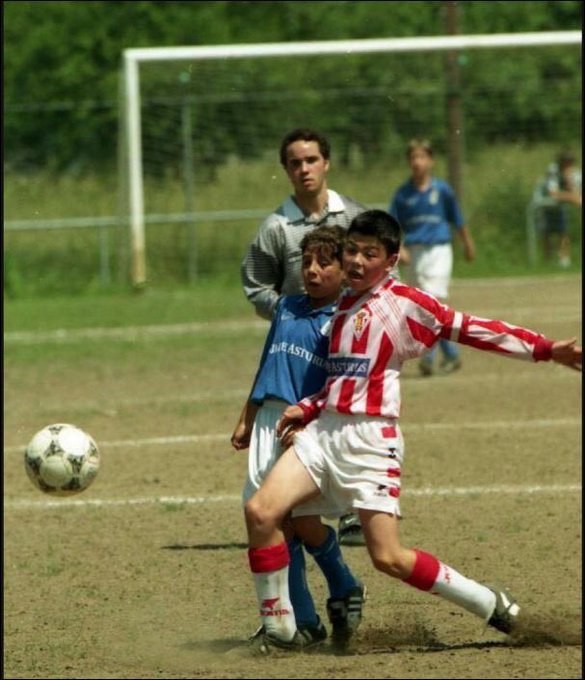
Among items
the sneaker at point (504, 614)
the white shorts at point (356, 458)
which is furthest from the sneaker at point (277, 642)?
the sneaker at point (504, 614)

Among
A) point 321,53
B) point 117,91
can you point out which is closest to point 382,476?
point 321,53

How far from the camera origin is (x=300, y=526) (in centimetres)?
590

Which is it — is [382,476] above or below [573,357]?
below

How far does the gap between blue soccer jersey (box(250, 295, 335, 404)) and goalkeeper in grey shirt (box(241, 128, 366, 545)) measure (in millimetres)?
968

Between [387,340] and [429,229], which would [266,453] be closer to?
[387,340]

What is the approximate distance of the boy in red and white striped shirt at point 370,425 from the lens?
545 centimetres

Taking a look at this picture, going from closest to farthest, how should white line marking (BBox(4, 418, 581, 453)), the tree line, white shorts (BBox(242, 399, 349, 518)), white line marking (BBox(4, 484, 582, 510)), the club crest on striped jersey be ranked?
the club crest on striped jersey
white shorts (BBox(242, 399, 349, 518))
white line marking (BBox(4, 484, 582, 510))
white line marking (BBox(4, 418, 581, 453))
the tree line

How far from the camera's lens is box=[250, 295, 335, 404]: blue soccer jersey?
5.82 meters

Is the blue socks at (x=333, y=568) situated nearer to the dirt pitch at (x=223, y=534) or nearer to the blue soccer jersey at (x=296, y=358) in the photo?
the dirt pitch at (x=223, y=534)

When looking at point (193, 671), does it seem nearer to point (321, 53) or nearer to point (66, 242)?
point (321, 53)

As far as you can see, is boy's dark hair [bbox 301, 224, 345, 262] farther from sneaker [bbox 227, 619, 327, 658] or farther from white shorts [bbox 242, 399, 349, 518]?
sneaker [bbox 227, 619, 327, 658]

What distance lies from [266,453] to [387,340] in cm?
70

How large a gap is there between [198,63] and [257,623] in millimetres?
18518

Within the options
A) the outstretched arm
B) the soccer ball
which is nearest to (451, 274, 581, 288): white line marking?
the soccer ball
